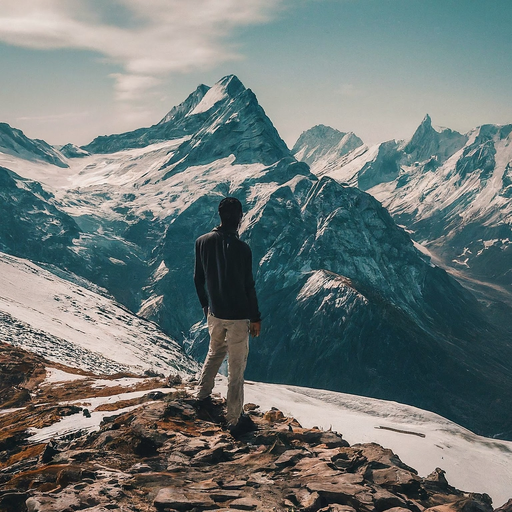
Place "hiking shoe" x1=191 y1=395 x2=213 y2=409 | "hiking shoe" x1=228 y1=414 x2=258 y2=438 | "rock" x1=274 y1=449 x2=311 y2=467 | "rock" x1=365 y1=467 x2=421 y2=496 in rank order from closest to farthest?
"rock" x1=365 y1=467 x2=421 y2=496
"rock" x1=274 y1=449 x2=311 y2=467
"hiking shoe" x1=228 y1=414 x2=258 y2=438
"hiking shoe" x1=191 y1=395 x2=213 y2=409

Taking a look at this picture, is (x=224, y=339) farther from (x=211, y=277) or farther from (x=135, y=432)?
(x=135, y=432)

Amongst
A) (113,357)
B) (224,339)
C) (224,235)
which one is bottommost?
(113,357)

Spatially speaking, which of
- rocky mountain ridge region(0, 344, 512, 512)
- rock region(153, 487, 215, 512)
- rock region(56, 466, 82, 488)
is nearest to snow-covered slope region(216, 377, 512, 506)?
rocky mountain ridge region(0, 344, 512, 512)

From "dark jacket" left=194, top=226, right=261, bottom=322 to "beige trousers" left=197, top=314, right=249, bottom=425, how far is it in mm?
347

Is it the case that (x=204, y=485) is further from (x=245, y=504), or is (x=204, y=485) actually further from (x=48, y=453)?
(x=48, y=453)

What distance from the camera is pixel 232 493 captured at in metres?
13.2

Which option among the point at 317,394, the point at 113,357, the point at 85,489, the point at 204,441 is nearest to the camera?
the point at 85,489

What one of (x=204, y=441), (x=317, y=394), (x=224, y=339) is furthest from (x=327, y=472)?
(x=317, y=394)

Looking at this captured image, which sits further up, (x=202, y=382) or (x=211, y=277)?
(x=211, y=277)

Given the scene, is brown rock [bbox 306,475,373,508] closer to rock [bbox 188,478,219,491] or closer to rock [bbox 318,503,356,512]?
rock [bbox 318,503,356,512]

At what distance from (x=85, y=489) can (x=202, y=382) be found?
277 inches

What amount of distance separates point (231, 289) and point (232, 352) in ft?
6.81

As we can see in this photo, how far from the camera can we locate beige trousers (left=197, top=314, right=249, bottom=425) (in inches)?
679

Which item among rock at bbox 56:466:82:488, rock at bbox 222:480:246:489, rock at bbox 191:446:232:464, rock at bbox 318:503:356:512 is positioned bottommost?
rock at bbox 56:466:82:488
